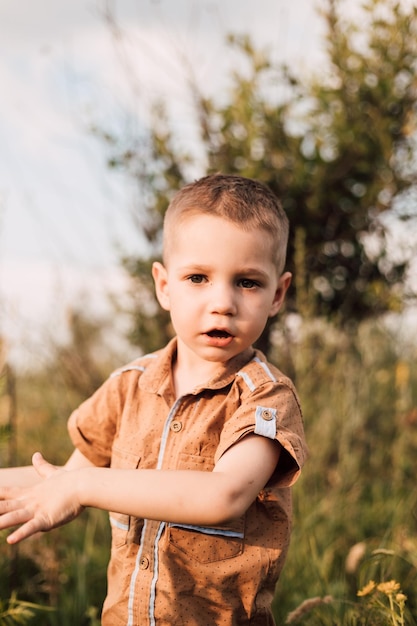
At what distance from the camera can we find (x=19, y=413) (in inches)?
231

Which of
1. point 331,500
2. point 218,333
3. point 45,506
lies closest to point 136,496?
point 45,506

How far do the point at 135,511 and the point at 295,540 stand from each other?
200cm

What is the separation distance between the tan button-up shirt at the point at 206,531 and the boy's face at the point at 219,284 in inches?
4.9

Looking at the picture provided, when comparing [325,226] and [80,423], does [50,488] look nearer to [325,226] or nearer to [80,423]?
[80,423]

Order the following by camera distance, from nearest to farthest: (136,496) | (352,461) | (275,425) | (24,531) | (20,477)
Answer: (24,531), (136,496), (275,425), (20,477), (352,461)

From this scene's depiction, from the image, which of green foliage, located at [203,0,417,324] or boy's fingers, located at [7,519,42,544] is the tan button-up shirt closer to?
boy's fingers, located at [7,519,42,544]

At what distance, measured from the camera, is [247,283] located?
2094 millimetres

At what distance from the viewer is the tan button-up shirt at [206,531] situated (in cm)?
204

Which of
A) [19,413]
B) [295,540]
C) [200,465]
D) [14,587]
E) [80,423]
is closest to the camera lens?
[200,465]

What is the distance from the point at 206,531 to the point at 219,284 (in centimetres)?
63

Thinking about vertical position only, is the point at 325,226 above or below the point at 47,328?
above

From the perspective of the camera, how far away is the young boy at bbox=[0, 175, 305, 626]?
200 centimetres

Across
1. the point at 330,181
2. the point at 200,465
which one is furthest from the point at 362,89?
the point at 200,465

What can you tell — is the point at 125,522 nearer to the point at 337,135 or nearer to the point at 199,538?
the point at 199,538
